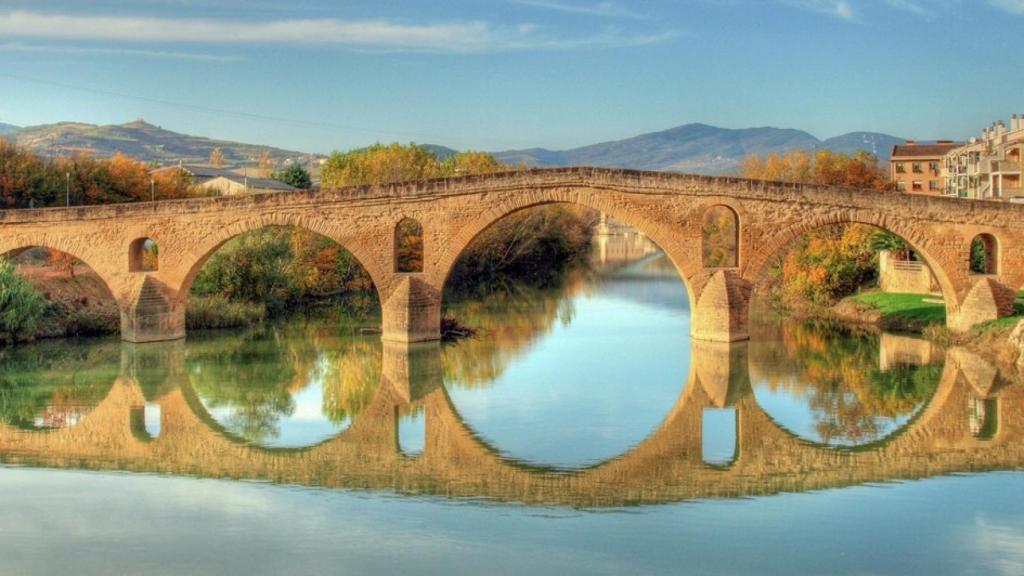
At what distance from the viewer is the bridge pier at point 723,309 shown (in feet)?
75.7

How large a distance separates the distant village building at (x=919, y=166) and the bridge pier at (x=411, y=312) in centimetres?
4340

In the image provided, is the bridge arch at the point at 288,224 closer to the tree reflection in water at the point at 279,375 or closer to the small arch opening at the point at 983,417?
the tree reflection in water at the point at 279,375

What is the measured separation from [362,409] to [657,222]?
27.7 feet

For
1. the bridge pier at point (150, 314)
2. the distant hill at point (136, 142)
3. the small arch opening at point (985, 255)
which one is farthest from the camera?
the distant hill at point (136, 142)

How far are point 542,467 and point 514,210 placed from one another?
10913 mm

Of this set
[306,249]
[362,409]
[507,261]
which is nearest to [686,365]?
[362,409]

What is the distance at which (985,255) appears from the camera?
2408cm

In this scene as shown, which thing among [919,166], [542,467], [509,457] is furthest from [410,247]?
[919,166]

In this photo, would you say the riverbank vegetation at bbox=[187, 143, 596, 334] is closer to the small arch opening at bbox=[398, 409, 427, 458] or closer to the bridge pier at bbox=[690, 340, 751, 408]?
the bridge pier at bbox=[690, 340, 751, 408]

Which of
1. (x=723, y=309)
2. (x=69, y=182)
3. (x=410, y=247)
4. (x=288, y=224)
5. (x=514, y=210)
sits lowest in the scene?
(x=723, y=309)

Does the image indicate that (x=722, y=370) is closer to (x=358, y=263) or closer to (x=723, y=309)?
(x=723, y=309)

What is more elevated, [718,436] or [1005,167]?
[1005,167]

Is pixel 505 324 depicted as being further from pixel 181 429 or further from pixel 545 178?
pixel 181 429

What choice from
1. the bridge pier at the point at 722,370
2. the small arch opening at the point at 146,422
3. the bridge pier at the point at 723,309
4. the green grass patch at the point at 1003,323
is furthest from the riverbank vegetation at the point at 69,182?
the green grass patch at the point at 1003,323
